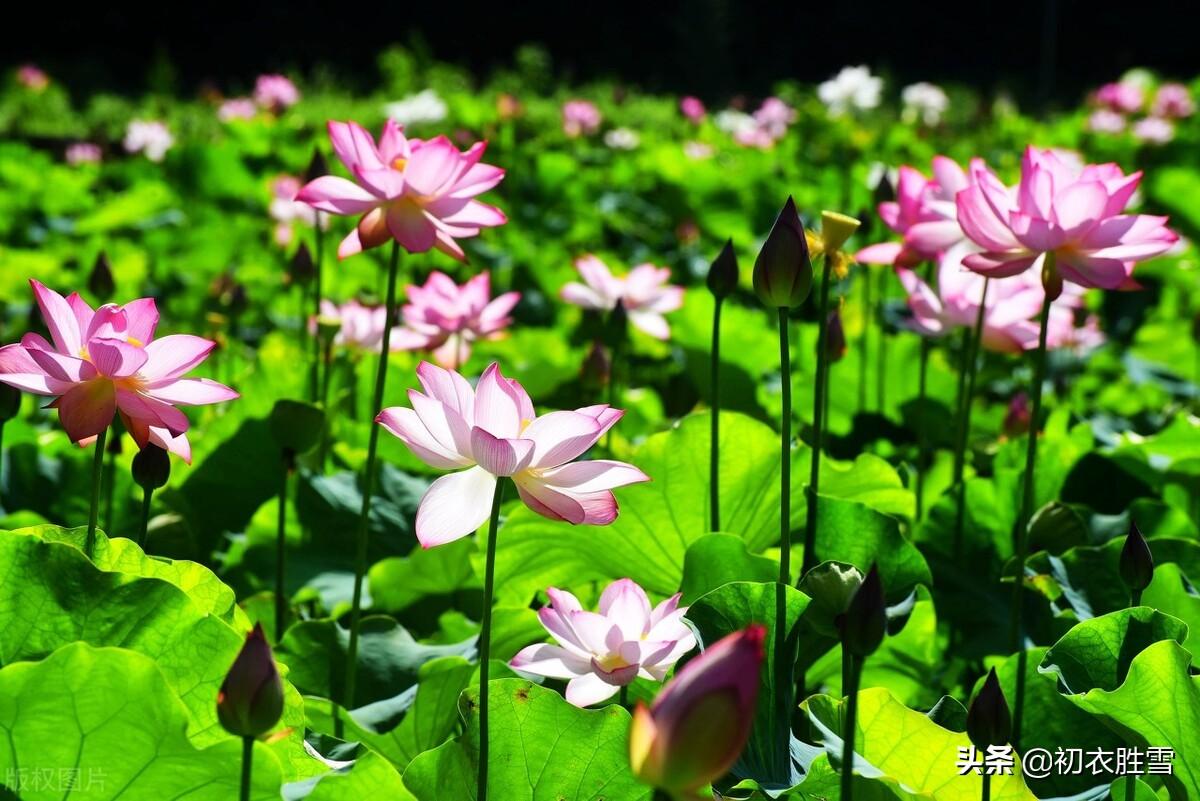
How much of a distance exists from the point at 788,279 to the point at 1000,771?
1.08 feet

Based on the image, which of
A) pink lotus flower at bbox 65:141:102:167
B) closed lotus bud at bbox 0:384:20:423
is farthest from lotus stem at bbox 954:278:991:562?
pink lotus flower at bbox 65:141:102:167

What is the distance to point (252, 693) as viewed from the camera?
1.87 feet

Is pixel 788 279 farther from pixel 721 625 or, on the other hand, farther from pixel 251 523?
pixel 251 523

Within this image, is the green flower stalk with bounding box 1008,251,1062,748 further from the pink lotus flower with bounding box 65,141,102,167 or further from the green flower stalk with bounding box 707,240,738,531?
the pink lotus flower with bounding box 65,141,102,167

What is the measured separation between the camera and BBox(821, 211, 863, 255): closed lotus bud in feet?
3.46

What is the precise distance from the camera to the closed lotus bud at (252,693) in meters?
0.57

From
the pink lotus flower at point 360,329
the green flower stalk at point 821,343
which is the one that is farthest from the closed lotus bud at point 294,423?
the pink lotus flower at point 360,329

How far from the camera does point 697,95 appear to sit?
11117mm

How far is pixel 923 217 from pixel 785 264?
464mm

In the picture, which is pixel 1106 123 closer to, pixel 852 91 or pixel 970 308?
pixel 852 91

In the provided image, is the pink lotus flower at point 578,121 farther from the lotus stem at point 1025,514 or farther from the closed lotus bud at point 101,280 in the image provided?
the lotus stem at point 1025,514

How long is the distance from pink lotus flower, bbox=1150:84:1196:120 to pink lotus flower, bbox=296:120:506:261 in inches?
177

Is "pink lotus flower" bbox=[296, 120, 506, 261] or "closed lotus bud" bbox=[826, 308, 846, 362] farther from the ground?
"pink lotus flower" bbox=[296, 120, 506, 261]

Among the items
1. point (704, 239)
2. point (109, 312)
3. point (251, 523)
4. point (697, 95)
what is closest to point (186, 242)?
point (704, 239)
